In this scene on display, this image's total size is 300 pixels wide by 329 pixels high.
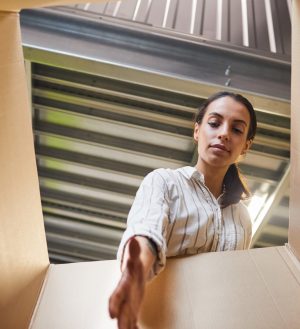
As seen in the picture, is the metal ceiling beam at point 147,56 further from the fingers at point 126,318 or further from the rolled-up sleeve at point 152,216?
the fingers at point 126,318

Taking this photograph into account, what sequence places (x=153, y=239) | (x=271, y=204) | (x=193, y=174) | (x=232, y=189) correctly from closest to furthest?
(x=153, y=239) < (x=193, y=174) < (x=232, y=189) < (x=271, y=204)

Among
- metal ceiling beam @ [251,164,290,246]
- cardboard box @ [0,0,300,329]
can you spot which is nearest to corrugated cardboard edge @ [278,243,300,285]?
cardboard box @ [0,0,300,329]

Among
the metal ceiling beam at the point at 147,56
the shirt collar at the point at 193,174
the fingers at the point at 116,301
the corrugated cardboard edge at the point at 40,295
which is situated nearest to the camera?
the fingers at the point at 116,301

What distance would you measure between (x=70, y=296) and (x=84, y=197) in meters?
1.94

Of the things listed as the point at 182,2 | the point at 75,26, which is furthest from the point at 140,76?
the point at 182,2

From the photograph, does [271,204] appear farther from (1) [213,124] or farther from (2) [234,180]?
(1) [213,124]

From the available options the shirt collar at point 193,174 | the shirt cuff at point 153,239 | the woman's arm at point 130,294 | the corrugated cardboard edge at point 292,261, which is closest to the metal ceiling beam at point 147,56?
the shirt collar at point 193,174

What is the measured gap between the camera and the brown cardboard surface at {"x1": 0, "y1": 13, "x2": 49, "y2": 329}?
70 centimetres

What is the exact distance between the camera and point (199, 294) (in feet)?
2.15

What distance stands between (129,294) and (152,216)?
8.6 inches

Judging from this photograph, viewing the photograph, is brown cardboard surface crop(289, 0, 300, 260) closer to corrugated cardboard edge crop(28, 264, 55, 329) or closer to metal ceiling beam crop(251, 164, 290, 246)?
corrugated cardboard edge crop(28, 264, 55, 329)

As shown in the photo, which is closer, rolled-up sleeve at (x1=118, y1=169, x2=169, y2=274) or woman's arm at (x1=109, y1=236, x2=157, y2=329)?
woman's arm at (x1=109, y1=236, x2=157, y2=329)

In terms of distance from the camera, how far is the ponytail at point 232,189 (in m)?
1.01

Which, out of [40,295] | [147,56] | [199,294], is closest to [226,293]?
[199,294]
